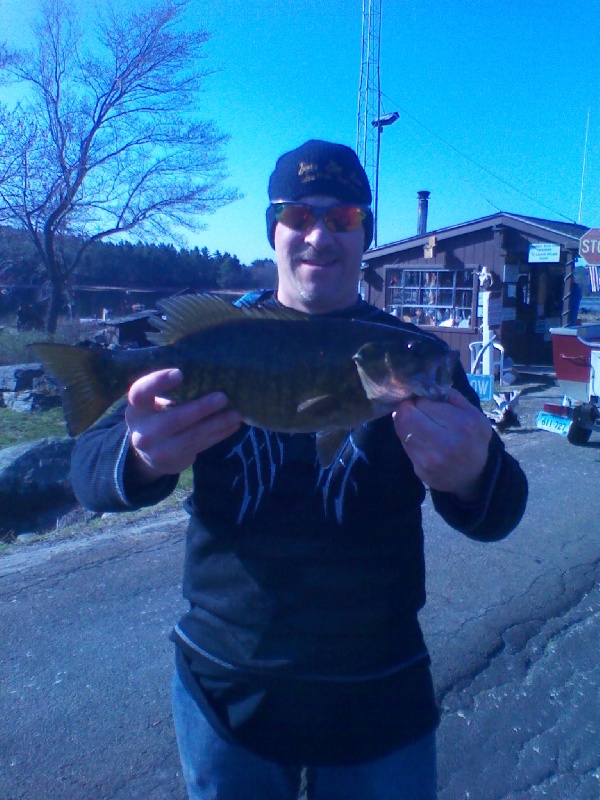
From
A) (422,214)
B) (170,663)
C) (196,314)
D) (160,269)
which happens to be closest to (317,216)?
(196,314)

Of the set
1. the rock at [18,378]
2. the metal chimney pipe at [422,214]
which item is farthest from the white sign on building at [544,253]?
the rock at [18,378]

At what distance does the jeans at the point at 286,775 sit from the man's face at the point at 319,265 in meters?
1.20

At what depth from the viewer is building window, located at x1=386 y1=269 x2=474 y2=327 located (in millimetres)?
16094

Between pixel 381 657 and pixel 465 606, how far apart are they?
2853mm

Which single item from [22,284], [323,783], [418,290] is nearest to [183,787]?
[323,783]

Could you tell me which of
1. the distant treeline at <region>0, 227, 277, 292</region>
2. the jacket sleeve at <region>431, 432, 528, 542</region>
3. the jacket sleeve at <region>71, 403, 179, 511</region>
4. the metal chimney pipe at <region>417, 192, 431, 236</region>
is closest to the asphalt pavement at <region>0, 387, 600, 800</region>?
the jacket sleeve at <region>71, 403, 179, 511</region>

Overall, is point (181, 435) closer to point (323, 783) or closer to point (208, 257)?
point (323, 783)

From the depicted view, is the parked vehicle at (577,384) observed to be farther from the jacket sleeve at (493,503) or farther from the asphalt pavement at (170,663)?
the jacket sleeve at (493,503)

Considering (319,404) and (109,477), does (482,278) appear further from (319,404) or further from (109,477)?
(109,477)

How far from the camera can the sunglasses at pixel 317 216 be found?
2068 millimetres

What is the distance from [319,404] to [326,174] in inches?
32.9

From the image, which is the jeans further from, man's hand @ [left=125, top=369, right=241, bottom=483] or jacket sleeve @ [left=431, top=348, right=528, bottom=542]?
man's hand @ [left=125, top=369, right=241, bottom=483]

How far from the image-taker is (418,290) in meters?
17.0

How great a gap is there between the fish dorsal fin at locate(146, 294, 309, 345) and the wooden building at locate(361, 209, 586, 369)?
45.4ft
